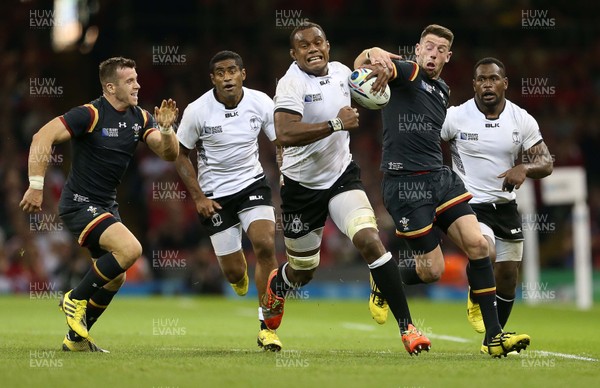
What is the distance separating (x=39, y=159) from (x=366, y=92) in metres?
2.87

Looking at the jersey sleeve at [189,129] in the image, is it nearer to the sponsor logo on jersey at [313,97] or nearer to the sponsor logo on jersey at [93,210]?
the sponsor logo on jersey at [93,210]

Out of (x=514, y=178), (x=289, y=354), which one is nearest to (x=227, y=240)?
(x=289, y=354)

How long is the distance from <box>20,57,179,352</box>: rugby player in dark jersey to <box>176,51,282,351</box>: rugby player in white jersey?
877mm

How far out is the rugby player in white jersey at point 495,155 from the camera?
411 inches

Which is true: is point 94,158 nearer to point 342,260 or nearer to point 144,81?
point 342,260

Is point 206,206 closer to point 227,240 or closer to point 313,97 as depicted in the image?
point 227,240

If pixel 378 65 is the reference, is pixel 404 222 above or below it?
below

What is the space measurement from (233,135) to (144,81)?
15.8 m

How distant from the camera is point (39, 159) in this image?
9023 mm

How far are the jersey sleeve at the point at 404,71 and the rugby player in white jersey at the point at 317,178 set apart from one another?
47 centimetres

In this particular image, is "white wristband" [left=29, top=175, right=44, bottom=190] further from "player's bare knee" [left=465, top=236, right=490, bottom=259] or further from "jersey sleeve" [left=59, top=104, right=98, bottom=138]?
"player's bare knee" [left=465, top=236, right=490, bottom=259]

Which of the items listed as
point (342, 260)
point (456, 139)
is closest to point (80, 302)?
point (456, 139)

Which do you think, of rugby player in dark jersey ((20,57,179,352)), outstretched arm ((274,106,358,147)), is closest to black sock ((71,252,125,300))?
rugby player in dark jersey ((20,57,179,352))

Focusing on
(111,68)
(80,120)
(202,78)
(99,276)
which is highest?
(202,78)
